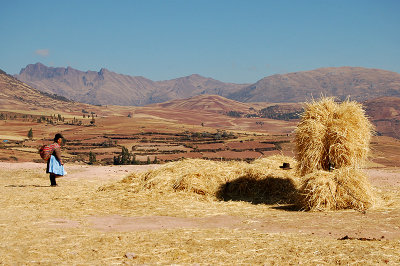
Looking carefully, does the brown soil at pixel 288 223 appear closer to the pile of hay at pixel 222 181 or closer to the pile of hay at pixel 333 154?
the pile of hay at pixel 333 154

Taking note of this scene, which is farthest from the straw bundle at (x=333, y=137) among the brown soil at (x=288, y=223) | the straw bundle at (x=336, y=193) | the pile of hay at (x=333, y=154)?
the brown soil at (x=288, y=223)

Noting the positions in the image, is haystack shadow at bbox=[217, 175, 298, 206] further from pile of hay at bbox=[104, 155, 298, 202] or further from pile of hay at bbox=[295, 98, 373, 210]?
pile of hay at bbox=[295, 98, 373, 210]

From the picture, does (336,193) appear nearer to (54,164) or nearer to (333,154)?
(333,154)

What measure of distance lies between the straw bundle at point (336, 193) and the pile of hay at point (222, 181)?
207cm

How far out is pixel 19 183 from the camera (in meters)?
17.0

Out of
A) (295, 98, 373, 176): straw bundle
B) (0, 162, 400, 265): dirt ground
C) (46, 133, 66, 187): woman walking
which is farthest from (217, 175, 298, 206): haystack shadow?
(46, 133, 66, 187): woman walking

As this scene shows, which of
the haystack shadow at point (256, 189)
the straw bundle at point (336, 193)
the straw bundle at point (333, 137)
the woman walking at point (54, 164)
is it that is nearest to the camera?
the straw bundle at point (336, 193)

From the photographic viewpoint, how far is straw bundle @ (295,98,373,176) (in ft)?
38.8

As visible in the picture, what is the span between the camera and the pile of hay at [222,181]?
13961mm

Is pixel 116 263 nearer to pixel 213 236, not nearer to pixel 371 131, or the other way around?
pixel 213 236

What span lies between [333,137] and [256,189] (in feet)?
12.1

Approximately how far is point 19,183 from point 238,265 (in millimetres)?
14007

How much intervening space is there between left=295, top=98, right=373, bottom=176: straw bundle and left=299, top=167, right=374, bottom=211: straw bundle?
35.3 inches

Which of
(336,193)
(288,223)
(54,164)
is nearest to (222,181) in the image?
(336,193)
